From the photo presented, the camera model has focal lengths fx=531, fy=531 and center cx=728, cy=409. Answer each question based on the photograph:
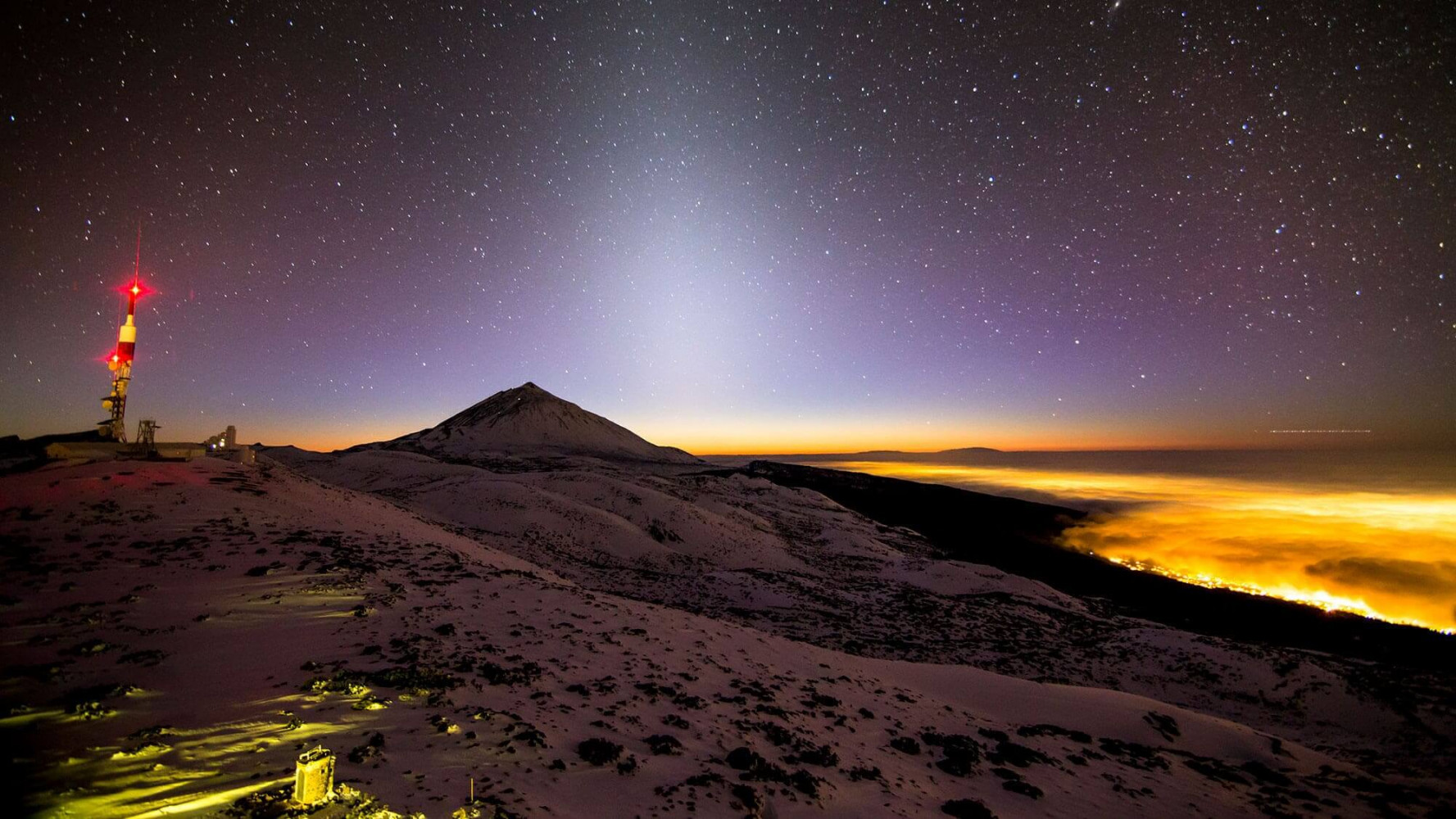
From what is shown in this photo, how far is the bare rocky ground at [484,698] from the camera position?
5461 millimetres

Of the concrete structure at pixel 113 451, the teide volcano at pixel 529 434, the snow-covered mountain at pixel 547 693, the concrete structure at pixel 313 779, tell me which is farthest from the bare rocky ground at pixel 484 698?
the teide volcano at pixel 529 434

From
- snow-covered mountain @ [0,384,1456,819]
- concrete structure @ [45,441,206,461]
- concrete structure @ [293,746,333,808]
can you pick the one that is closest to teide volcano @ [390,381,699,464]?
concrete structure @ [45,441,206,461]

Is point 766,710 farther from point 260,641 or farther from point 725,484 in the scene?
point 725,484

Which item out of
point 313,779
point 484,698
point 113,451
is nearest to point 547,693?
point 484,698

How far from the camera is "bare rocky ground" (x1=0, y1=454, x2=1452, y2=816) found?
17.9ft

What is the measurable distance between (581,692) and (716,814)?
126 inches

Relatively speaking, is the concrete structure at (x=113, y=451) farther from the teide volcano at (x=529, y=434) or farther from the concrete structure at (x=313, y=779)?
the teide volcano at (x=529, y=434)

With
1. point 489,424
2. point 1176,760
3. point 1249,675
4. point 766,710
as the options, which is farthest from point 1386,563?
point 489,424

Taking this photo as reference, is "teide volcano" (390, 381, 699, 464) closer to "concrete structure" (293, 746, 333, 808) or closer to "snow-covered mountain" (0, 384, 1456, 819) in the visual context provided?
"snow-covered mountain" (0, 384, 1456, 819)

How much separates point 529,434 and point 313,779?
441 ft

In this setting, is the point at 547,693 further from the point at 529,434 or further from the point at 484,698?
the point at 529,434

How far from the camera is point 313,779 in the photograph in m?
4.29

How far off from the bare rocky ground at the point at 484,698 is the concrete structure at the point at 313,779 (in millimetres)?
416

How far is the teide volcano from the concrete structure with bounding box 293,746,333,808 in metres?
95.0
